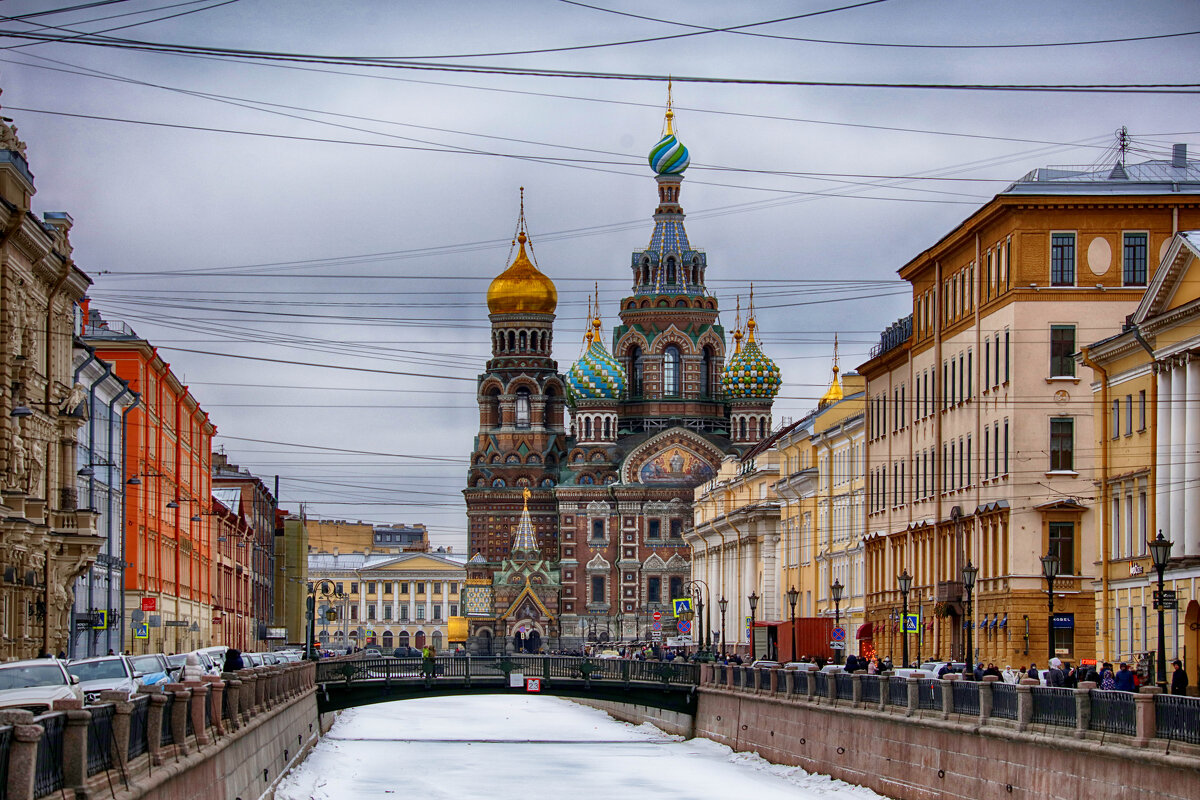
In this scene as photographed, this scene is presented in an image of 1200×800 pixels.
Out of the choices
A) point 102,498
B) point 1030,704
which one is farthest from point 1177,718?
point 102,498

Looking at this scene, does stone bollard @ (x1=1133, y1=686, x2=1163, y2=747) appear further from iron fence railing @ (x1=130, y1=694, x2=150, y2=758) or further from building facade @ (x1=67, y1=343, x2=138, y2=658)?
building facade @ (x1=67, y1=343, x2=138, y2=658)

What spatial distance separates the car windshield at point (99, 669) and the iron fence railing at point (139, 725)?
10786 mm

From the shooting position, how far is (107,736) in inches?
827

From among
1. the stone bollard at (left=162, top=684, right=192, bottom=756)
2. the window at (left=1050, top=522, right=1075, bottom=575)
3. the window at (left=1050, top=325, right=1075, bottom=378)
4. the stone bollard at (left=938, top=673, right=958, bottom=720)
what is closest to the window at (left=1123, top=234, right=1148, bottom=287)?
the window at (left=1050, top=325, right=1075, bottom=378)

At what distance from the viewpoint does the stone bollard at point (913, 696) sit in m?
37.3

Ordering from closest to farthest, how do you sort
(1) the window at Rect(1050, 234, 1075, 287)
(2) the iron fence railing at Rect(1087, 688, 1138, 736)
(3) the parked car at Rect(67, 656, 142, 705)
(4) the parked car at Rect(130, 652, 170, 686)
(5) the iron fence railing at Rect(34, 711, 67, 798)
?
(5) the iron fence railing at Rect(34, 711, 67, 798)
(2) the iron fence railing at Rect(1087, 688, 1138, 736)
(3) the parked car at Rect(67, 656, 142, 705)
(4) the parked car at Rect(130, 652, 170, 686)
(1) the window at Rect(1050, 234, 1075, 287)

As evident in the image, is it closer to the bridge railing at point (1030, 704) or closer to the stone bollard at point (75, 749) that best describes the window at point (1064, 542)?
the bridge railing at point (1030, 704)

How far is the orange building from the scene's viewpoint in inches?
2640

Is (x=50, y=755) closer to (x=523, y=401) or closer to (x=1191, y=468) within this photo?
(x=1191, y=468)

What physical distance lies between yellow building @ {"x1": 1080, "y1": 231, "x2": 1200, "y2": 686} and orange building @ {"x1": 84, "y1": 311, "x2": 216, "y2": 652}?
83.2 feet

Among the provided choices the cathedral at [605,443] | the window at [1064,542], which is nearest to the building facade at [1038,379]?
the window at [1064,542]

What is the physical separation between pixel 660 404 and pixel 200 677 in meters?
136

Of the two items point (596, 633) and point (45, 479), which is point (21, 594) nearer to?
point (45, 479)

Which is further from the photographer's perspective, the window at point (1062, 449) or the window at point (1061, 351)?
the window at point (1061, 351)
